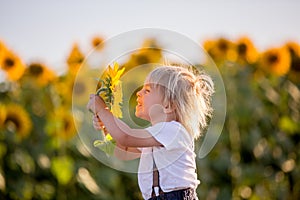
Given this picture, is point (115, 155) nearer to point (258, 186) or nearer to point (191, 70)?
point (191, 70)

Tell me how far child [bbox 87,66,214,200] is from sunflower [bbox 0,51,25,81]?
93.5 inches

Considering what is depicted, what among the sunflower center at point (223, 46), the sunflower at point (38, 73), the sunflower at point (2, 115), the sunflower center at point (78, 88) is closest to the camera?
the sunflower center at point (78, 88)

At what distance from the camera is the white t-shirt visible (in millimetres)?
1686

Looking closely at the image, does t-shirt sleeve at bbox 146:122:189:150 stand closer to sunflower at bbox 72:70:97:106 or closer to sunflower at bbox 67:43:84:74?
sunflower at bbox 72:70:97:106

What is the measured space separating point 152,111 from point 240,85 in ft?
8.48

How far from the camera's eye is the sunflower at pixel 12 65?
13.2ft

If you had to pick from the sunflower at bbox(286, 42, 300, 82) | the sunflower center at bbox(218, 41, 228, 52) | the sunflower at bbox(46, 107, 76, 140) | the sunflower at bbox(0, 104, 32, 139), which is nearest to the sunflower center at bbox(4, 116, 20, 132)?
the sunflower at bbox(0, 104, 32, 139)


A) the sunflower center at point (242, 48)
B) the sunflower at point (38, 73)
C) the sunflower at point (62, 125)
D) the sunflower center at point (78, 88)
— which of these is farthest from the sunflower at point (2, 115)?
the sunflower center at point (78, 88)

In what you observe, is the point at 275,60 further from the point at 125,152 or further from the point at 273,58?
the point at 125,152

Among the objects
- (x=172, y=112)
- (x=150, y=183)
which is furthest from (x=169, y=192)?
(x=172, y=112)

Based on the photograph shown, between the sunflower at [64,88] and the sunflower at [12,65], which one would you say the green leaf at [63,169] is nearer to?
the sunflower at [64,88]

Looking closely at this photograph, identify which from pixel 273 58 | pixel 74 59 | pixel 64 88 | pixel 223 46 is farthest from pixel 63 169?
pixel 273 58

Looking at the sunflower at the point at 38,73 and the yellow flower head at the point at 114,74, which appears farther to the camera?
the sunflower at the point at 38,73

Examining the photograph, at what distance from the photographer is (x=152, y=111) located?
172 cm
